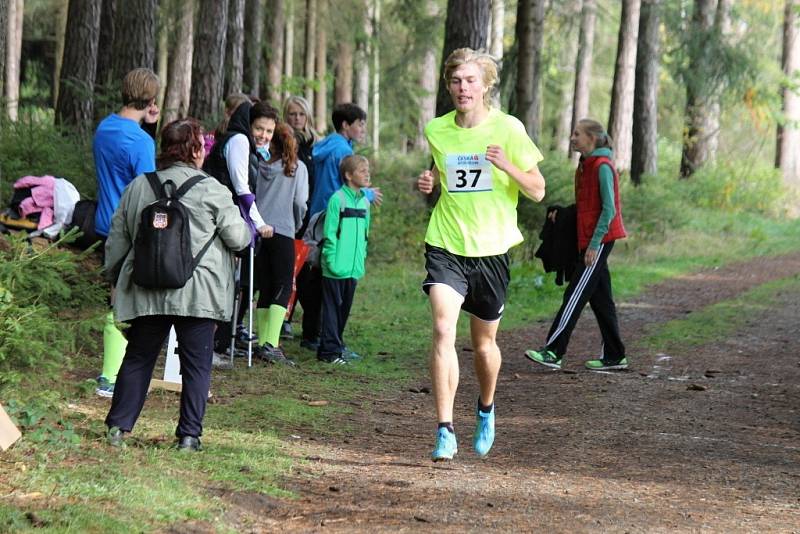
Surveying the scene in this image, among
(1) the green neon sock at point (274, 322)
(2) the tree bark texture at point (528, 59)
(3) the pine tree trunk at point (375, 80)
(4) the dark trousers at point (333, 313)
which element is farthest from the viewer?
(3) the pine tree trunk at point (375, 80)

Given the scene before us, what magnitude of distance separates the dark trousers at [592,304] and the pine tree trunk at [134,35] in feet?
25.7

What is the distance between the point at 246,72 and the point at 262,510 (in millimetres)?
20847

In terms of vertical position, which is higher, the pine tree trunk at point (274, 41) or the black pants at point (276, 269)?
the pine tree trunk at point (274, 41)

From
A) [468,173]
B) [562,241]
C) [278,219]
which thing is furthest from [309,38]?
[468,173]

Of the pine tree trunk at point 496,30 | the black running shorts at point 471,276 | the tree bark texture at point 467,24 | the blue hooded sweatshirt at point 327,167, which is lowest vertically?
the black running shorts at point 471,276

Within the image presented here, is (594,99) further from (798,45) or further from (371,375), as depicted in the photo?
(371,375)

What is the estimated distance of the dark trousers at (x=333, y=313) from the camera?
10727mm

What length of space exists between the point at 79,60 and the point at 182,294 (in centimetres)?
1214

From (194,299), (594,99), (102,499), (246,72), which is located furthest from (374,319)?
(594,99)

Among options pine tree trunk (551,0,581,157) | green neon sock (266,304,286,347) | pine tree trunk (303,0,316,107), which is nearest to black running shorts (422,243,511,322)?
green neon sock (266,304,286,347)

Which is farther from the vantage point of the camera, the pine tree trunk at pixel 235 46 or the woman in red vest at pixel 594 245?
the pine tree trunk at pixel 235 46

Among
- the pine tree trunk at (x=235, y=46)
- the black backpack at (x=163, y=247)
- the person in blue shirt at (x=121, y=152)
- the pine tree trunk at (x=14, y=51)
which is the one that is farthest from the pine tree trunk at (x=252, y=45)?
the black backpack at (x=163, y=247)

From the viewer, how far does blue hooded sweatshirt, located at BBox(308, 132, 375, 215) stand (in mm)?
11508

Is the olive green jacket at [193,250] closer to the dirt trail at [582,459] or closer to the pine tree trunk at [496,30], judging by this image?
the dirt trail at [582,459]
